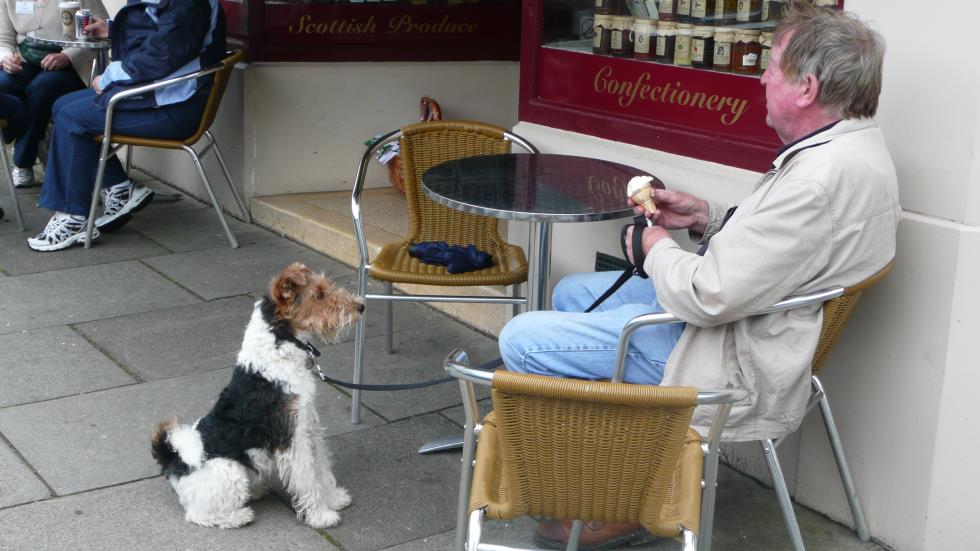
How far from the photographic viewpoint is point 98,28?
637 centimetres

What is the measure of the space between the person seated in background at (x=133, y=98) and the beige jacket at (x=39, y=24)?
1.95 ft

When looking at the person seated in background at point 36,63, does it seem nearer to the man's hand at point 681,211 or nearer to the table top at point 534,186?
the table top at point 534,186

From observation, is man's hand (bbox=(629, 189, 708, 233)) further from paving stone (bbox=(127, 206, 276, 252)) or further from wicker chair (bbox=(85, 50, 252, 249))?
paving stone (bbox=(127, 206, 276, 252))

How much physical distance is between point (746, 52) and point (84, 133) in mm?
3908

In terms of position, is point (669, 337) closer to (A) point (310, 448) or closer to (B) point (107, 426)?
(A) point (310, 448)

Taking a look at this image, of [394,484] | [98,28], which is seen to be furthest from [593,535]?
[98,28]

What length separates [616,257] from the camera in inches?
169

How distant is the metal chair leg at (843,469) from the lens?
319 cm

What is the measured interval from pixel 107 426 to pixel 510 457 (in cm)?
233

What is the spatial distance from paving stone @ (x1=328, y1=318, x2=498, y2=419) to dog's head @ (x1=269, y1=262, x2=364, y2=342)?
110 cm

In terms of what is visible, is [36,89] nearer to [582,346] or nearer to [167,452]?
[167,452]

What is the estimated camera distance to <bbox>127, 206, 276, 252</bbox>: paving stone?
21.5ft

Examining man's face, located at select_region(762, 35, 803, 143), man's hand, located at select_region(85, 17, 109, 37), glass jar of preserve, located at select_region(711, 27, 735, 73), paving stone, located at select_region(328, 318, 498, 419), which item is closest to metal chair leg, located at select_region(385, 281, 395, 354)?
paving stone, located at select_region(328, 318, 498, 419)

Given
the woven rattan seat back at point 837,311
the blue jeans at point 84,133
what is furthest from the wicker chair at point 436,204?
the blue jeans at point 84,133
